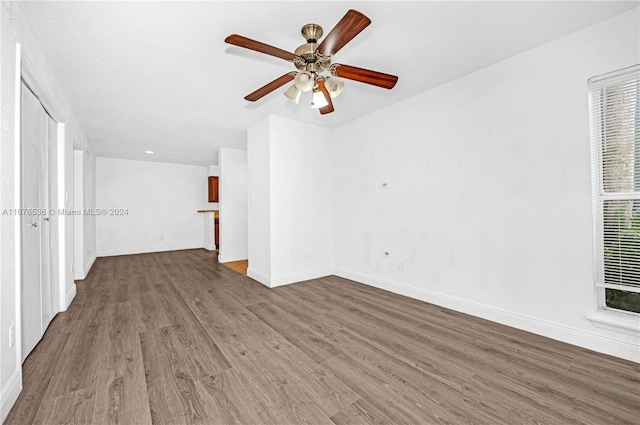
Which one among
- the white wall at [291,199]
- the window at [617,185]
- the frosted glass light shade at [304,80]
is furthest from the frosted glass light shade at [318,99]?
the window at [617,185]

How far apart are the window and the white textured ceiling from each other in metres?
0.57

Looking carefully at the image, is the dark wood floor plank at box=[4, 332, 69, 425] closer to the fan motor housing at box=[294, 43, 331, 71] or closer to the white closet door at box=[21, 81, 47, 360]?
the white closet door at box=[21, 81, 47, 360]

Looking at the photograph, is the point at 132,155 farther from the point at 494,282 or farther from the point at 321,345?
the point at 494,282

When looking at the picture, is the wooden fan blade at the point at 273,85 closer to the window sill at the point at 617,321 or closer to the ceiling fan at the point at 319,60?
the ceiling fan at the point at 319,60

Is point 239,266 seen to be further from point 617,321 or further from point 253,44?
point 617,321

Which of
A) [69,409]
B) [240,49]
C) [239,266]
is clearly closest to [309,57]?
[240,49]

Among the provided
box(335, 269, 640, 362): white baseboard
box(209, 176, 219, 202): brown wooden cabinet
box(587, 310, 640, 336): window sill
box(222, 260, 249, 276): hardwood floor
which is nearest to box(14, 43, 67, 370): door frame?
box(222, 260, 249, 276): hardwood floor

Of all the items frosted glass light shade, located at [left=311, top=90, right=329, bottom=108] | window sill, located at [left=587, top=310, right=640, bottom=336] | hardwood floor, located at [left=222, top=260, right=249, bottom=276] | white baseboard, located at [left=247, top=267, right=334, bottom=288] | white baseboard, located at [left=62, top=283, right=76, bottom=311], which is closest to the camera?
window sill, located at [left=587, top=310, right=640, bottom=336]

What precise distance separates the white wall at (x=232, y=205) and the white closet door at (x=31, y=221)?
130 inches

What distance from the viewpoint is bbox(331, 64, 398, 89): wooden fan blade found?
78.2 inches

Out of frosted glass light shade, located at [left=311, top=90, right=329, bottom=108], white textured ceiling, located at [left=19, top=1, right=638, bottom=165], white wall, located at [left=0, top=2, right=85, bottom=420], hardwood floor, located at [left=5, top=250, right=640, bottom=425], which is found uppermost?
white textured ceiling, located at [left=19, top=1, right=638, bottom=165]

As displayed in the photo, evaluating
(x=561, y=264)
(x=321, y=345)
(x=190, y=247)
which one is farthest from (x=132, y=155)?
(x=561, y=264)

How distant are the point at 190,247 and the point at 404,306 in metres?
6.61

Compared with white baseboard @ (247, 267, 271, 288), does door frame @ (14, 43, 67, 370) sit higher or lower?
higher
